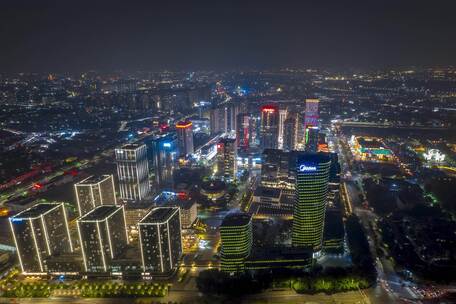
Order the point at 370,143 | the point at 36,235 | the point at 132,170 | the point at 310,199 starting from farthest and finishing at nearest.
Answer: the point at 370,143
the point at 132,170
the point at 310,199
the point at 36,235

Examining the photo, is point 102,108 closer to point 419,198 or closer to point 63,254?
point 63,254

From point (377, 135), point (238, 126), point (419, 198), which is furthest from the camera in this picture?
point (377, 135)

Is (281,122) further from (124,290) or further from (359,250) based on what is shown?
(124,290)

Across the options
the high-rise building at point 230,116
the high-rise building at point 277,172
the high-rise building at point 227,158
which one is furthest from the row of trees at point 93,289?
the high-rise building at point 230,116

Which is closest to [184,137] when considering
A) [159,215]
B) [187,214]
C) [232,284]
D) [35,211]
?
[187,214]

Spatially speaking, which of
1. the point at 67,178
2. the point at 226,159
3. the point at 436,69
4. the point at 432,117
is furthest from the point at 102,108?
the point at 436,69

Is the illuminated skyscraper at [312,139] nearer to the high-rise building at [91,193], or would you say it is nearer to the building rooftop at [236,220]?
the building rooftop at [236,220]
